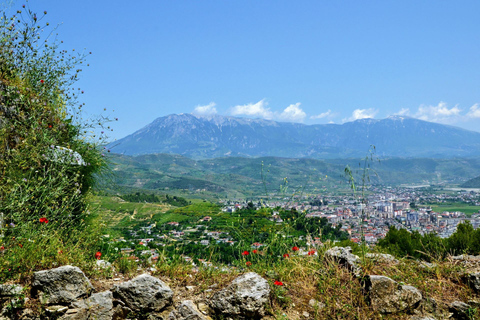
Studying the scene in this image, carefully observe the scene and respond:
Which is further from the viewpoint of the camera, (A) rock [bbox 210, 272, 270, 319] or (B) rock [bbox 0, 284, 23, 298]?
(A) rock [bbox 210, 272, 270, 319]

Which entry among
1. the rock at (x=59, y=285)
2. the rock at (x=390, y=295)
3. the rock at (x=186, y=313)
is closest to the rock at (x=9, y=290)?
the rock at (x=59, y=285)

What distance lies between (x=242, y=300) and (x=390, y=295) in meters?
2.08

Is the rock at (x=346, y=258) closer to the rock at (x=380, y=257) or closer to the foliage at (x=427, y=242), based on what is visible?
the rock at (x=380, y=257)

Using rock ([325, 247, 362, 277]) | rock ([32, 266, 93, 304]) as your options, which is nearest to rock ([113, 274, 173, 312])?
rock ([32, 266, 93, 304])

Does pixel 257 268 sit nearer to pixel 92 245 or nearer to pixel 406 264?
pixel 406 264

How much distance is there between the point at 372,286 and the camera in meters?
4.39

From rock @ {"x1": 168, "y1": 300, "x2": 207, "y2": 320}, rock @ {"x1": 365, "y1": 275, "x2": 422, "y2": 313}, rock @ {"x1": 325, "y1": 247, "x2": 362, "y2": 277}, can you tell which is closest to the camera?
rock @ {"x1": 168, "y1": 300, "x2": 207, "y2": 320}

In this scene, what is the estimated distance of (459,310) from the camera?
4.31 meters

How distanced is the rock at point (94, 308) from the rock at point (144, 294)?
6.8 inches

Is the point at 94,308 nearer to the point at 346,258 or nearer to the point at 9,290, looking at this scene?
the point at 9,290

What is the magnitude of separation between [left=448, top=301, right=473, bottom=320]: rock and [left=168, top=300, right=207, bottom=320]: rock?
3.49m

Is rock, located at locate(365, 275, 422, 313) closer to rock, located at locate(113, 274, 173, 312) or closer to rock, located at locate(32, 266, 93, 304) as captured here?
rock, located at locate(113, 274, 173, 312)

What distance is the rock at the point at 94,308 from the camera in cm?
402

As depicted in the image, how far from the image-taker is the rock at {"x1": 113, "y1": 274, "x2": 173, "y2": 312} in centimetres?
422
